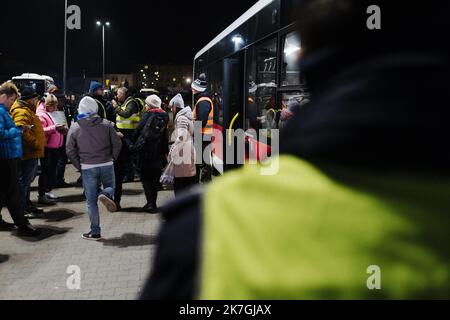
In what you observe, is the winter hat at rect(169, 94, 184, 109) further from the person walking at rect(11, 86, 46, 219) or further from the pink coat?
the pink coat

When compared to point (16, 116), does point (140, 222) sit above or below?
below

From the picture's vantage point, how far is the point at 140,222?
7.82 meters

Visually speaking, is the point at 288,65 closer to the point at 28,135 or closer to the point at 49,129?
the point at 28,135

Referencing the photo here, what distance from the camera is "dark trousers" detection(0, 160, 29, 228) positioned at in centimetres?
655

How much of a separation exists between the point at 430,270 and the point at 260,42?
24.6 ft

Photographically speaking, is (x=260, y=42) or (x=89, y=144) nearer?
(x=89, y=144)

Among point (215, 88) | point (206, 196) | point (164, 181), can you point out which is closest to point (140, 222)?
point (164, 181)

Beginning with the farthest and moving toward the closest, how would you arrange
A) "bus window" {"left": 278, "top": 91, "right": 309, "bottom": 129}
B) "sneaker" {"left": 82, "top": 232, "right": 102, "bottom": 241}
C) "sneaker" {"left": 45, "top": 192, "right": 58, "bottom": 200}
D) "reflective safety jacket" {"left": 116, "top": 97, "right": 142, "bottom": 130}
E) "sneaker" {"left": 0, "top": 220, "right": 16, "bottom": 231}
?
"reflective safety jacket" {"left": 116, "top": 97, "right": 142, "bottom": 130} < "sneaker" {"left": 45, "top": 192, "right": 58, "bottom": 200} < "sneaker" {"left": 0, "top": 220, "right": 16, "bottom": 231} < "sneaker" {"left": 82, "top": 232, "right": 102, "bottom": 241} < "bus window" {"left": 278, "top": 91, "right": 309, "bottom": 129}

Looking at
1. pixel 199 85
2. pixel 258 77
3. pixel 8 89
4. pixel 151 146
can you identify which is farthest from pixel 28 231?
pixel 199 85

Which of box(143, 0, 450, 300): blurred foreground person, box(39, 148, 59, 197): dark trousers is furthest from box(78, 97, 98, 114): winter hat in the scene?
box(143, 0, 450, 300): blurred foreground person

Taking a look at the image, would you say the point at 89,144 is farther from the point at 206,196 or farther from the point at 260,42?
the point at 206,196

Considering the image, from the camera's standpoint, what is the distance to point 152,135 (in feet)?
26.3

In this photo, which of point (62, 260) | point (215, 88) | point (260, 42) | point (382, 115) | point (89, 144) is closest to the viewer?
point (382, 115)

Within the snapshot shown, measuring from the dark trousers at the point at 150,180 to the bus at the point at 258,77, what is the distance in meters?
1.59
